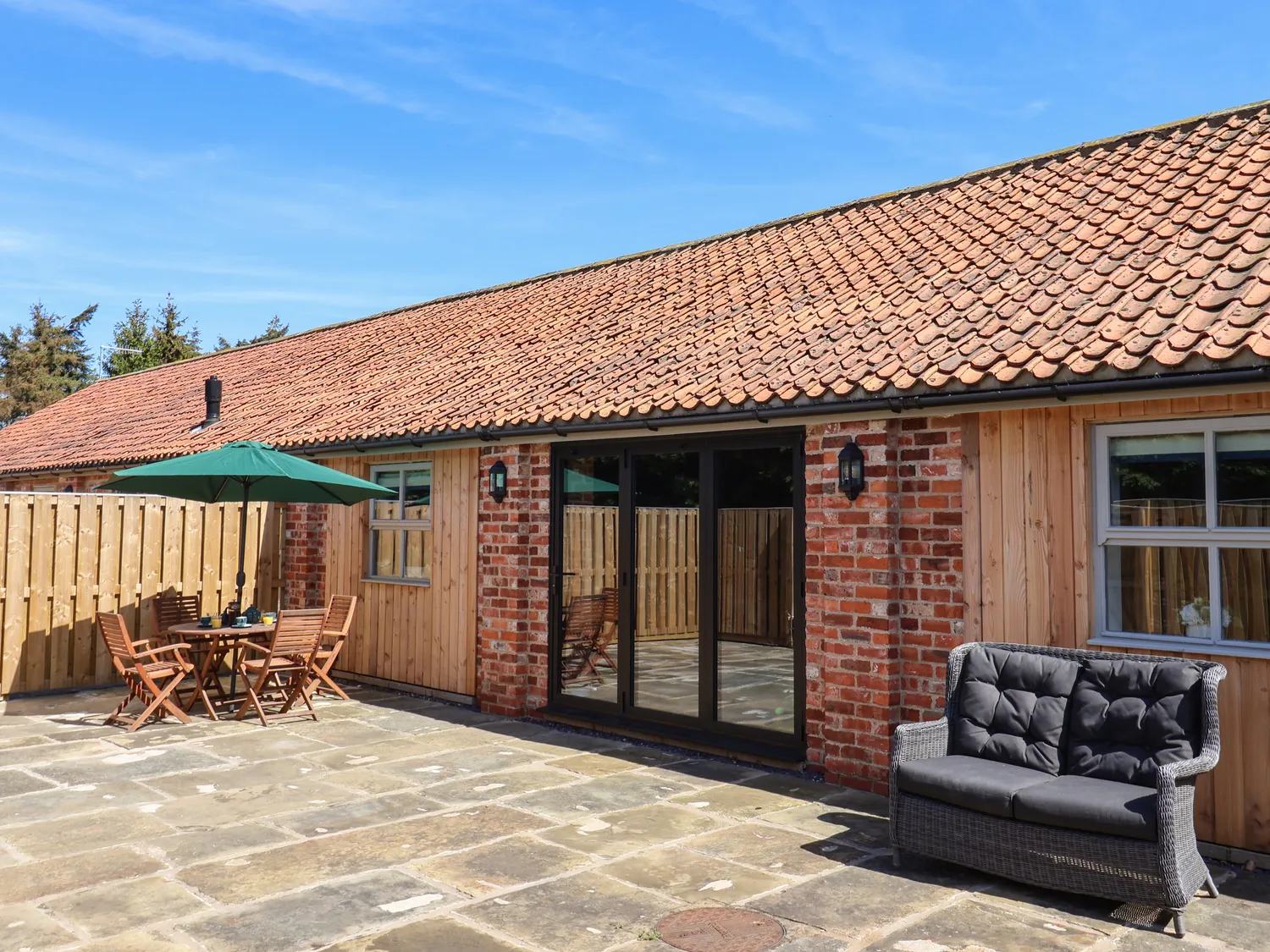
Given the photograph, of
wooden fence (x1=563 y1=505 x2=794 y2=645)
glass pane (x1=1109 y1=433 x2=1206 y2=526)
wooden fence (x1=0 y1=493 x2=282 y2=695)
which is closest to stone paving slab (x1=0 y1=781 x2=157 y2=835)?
wooden fence (x1=563 y1=505 x2=794 y2=645)

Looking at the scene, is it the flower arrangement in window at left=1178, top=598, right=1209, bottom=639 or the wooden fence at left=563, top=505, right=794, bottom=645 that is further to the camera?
the wooden fence at left=563, top=505, right=794, bottom=645

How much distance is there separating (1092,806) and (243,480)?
780 centimetres

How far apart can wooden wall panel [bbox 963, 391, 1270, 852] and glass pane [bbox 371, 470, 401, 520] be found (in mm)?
6767

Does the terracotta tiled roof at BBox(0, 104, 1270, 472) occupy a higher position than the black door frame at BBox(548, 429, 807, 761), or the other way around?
the terracotta tiled roof at BBox(0, 104, 1270, 472)

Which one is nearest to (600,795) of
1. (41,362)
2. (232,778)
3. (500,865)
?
(500,865)

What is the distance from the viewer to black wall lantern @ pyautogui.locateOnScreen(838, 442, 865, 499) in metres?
6.62

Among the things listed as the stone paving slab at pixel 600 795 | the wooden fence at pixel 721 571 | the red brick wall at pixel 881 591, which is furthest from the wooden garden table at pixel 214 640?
the red brick wall at pixel 881 591

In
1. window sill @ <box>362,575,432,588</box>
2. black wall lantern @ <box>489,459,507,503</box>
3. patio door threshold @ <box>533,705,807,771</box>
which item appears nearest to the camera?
patio door threshold @ <box>533,705,807,771</box>

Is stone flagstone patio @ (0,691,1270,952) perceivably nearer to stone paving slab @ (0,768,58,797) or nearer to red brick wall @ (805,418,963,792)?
stone paving slab @ (0,768,58,797)

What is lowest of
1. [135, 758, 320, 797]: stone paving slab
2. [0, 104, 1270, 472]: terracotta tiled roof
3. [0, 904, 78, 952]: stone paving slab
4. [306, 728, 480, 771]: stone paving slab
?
[306, 728, 480, 771]: stone paving slab

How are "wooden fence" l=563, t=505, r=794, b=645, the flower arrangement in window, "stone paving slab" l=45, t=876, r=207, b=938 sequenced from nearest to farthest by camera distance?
"stone paving slab" l=45, t=876, r=207, b=938 < the flower arrangement in window < "wooden fence" l=563, t=505, r=794, b=645

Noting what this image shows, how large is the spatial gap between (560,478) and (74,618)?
5866mm

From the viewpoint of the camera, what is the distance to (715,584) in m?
7.57

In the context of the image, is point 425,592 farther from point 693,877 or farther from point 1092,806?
point 1092,806
